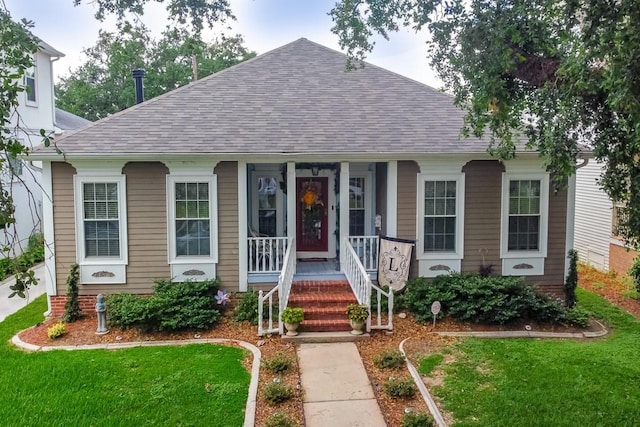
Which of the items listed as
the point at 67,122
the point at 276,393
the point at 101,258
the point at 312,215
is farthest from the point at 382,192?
the point at 67,122

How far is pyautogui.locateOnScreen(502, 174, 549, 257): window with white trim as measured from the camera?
9.86 metres

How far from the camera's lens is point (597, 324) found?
915cm

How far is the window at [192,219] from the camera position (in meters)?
9.52

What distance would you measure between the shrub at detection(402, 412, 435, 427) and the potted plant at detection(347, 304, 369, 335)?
266 cm

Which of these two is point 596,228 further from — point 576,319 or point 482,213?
point 576,319


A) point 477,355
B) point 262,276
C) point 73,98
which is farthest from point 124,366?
point 73,98

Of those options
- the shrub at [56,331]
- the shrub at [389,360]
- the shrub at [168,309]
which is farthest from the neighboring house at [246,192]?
the shrub at [389,360]

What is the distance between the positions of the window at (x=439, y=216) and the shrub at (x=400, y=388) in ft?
13.6

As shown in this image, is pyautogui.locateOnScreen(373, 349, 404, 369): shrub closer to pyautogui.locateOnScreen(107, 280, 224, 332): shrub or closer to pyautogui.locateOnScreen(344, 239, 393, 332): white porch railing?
pyautogui.locateOnScreen(344, 239, 393, 332): white porch railing

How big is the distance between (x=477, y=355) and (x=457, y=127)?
16.0 ft

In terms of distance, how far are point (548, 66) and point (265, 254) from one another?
611 cm

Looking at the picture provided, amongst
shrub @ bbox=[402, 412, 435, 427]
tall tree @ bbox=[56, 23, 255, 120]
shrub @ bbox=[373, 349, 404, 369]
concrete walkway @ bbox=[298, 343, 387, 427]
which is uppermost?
tall tree @ bbox=[56, 23, 255, 120]

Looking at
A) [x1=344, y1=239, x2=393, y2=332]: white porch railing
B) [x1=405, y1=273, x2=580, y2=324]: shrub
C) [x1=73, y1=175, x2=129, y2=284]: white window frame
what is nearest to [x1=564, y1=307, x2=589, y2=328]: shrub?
[x1=405, y1=273, x2=580, y2=324]: shrub

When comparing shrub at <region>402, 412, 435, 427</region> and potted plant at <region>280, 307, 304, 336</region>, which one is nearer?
shrub at <region>402, 412, 435, 427</region>
